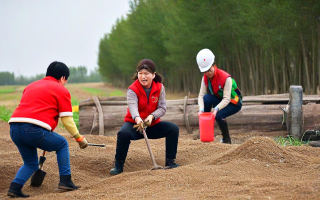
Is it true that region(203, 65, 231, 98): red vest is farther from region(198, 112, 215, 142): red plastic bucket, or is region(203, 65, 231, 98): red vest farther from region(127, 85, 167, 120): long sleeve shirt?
region(127, 85, 167, 120): long sleeve shirt

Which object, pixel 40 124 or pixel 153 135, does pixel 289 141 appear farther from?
pixel 40 124

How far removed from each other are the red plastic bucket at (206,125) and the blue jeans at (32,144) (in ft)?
8.69

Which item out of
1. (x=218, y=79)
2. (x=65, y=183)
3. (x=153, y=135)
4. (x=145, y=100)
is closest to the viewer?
(x=65, y=183)

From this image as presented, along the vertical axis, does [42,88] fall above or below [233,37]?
below

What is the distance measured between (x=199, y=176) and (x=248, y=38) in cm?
1493

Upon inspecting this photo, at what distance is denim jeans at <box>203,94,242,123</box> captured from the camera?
674cm

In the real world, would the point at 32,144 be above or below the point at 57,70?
below

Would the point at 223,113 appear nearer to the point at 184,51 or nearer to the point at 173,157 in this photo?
the point at 173,157

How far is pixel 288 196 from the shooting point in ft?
11.8

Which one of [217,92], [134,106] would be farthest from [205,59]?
[134,106]

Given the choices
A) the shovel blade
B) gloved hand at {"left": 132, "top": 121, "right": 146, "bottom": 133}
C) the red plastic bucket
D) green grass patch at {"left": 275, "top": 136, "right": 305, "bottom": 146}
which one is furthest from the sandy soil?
green grass patch at {"left": 275, "top": 136, "right": 305, "bottom": 146}

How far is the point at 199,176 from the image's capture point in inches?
173

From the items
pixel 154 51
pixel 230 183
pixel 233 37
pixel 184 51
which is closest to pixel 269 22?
pixel 233 37

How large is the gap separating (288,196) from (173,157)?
1.94 meters
